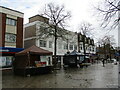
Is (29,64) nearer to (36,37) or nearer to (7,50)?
(7,50)

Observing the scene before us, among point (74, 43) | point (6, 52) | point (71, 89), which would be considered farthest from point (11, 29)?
point (74, 43)

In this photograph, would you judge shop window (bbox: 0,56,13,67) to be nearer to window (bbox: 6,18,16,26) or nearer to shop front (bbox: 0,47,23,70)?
shop front (bbox: 0,47,23,70)

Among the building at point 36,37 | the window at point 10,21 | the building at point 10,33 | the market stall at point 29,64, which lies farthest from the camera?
the building at point 36,37

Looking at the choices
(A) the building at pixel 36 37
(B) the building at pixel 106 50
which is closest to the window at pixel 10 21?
(A) the building at pixel 36 37

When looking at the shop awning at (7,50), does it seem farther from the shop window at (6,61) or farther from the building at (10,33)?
the shop window at (6,61)

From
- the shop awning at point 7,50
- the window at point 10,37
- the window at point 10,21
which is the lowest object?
the shop awning at point 7,50

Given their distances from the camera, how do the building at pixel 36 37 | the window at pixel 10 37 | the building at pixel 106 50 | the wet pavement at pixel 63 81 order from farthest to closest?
the building at pixel 106 50
the building at pixel 36 37
the window at pixel 10 37
the wet pavement at pixel 63 81

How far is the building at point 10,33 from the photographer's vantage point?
20.3 meters

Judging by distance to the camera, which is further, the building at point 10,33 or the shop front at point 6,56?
the building at point 10,33

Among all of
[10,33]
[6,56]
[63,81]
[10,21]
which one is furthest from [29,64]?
[10,21]

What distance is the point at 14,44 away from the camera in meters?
22.0

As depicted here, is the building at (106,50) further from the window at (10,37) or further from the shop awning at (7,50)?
the shop awning at (7,50)

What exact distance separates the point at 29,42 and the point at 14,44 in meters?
6.38

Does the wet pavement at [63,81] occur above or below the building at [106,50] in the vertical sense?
below
